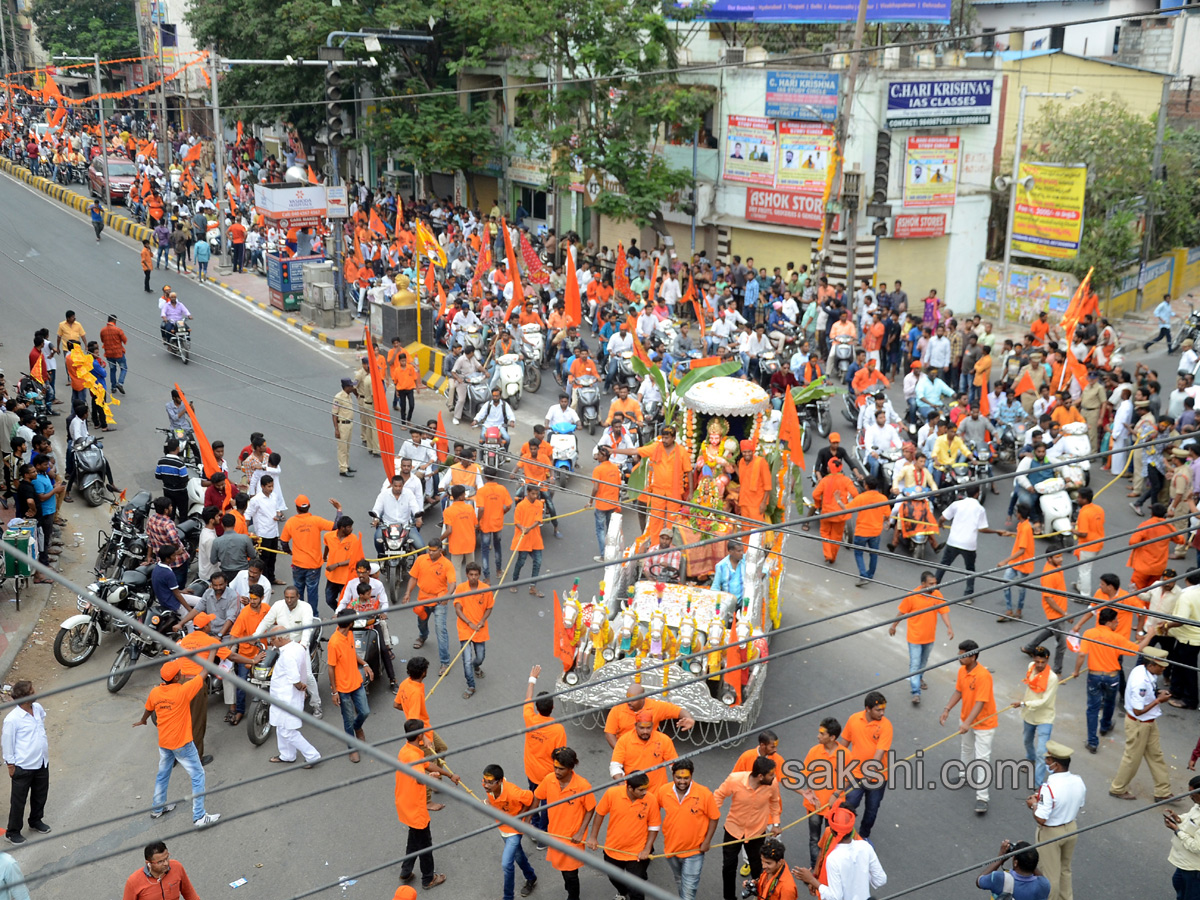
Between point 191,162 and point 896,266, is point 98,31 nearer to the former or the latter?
point 191,162

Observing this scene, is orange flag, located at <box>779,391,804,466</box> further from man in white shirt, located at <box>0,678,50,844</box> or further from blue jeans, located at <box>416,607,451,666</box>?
man in white shirt, located at <box>0,678,50,844</box>

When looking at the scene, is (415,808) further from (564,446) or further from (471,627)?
(564,446)

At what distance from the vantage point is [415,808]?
26.5ft

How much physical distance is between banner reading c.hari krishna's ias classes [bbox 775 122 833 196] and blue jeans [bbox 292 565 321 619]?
17972 mm

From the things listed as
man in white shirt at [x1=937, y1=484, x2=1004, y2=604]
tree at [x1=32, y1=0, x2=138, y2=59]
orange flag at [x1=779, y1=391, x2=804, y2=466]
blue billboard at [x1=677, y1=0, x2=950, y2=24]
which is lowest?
man in white shirt at [x1=937, y1=484, x2=1004, y2=604]

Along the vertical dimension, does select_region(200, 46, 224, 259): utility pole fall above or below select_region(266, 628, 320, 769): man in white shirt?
above

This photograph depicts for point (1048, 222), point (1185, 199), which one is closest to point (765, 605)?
point (1048, 222)

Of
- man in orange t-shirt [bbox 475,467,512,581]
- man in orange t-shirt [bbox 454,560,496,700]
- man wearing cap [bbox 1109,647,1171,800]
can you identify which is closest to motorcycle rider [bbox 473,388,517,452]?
man in orange t-shirt [bbox 475,467,512,581]

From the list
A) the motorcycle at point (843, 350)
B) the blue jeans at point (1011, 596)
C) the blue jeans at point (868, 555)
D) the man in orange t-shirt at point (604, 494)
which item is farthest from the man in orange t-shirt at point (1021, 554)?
the motorcycle at point (843, 350)

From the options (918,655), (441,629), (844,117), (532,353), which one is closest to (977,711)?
(918,655)

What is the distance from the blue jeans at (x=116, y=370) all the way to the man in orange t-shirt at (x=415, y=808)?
14.1 m

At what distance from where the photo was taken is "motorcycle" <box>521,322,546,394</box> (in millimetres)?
20938

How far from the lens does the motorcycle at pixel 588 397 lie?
18.7 meters

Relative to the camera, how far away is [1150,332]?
1023 inches
